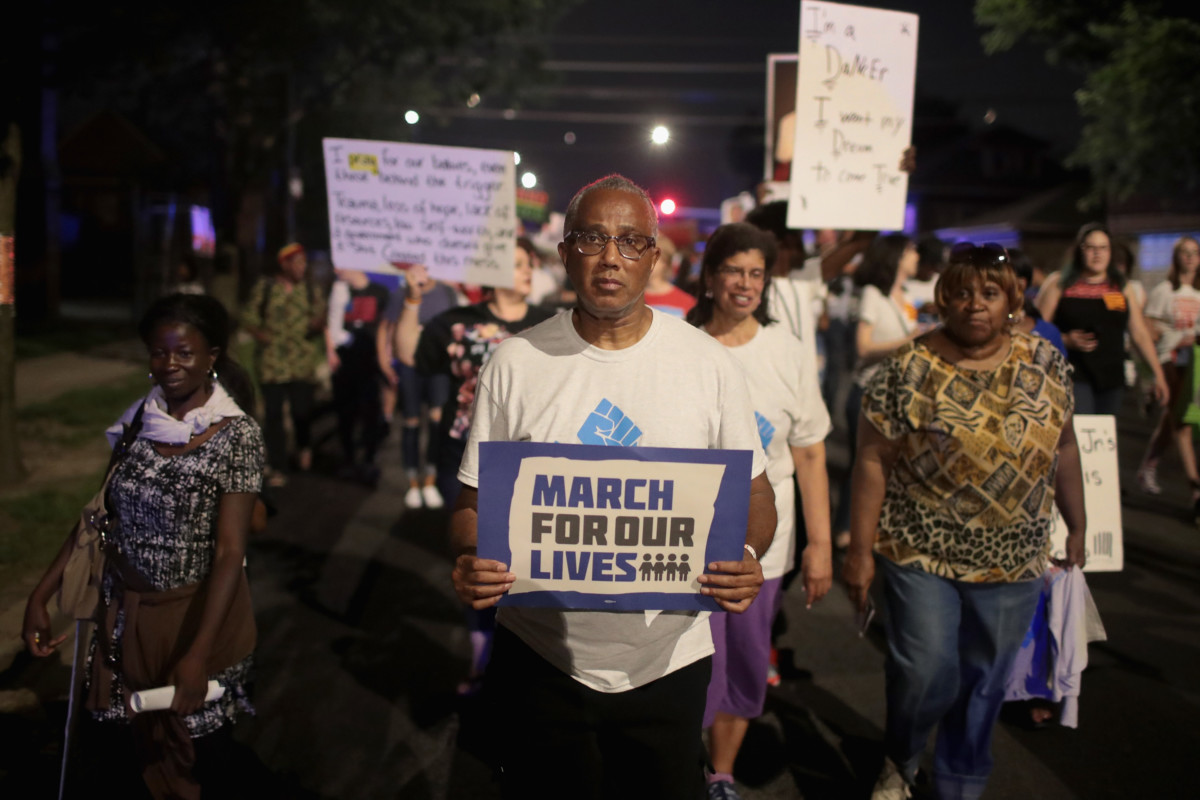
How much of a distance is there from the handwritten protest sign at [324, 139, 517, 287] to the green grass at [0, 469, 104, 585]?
8.32 ft

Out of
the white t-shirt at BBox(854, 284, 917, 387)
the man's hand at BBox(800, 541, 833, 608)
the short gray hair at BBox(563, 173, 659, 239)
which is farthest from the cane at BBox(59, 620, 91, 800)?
the white t-shirt at BBox(854, 284, 917, 387)

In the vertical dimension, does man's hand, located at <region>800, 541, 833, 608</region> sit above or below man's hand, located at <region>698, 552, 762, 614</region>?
below

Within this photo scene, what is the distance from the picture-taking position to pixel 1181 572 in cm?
599

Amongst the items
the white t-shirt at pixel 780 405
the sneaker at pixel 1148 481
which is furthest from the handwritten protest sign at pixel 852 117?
the sneaker at pixel 1148 481

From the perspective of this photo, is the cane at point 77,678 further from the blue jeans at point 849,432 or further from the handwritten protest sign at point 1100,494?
the blue jeans at point 849,432

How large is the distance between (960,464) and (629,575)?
4.86 feet

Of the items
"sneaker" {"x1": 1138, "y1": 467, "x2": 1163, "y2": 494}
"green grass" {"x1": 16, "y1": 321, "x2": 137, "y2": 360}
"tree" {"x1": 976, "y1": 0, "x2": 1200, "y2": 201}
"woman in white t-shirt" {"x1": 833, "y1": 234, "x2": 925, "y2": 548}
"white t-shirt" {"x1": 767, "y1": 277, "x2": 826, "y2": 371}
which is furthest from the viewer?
"green grass" {"x1": 16, "y1": 321, "x2": 137, "y2": 360}

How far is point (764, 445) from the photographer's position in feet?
A: 10.6

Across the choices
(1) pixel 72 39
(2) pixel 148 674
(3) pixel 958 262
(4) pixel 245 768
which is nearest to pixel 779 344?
(3) pixel 958 262

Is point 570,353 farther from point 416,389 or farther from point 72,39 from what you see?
point 72,39

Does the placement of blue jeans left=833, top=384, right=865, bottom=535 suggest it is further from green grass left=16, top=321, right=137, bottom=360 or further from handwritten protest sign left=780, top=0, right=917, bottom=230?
green grass left=16, top=321, right=137, bottom=360

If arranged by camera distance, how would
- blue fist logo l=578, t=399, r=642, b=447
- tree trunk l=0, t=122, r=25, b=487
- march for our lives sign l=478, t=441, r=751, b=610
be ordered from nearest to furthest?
1. march for our lives sign l=478, t=441, r=751, b=610
2. blue fist logo l=578, t=399, r=642, b=447
3. tree trunk l=0, t=122, r=25, b=487

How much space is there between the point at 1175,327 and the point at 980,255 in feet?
19.5

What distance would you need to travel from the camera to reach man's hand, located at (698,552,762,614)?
2.13 meters
